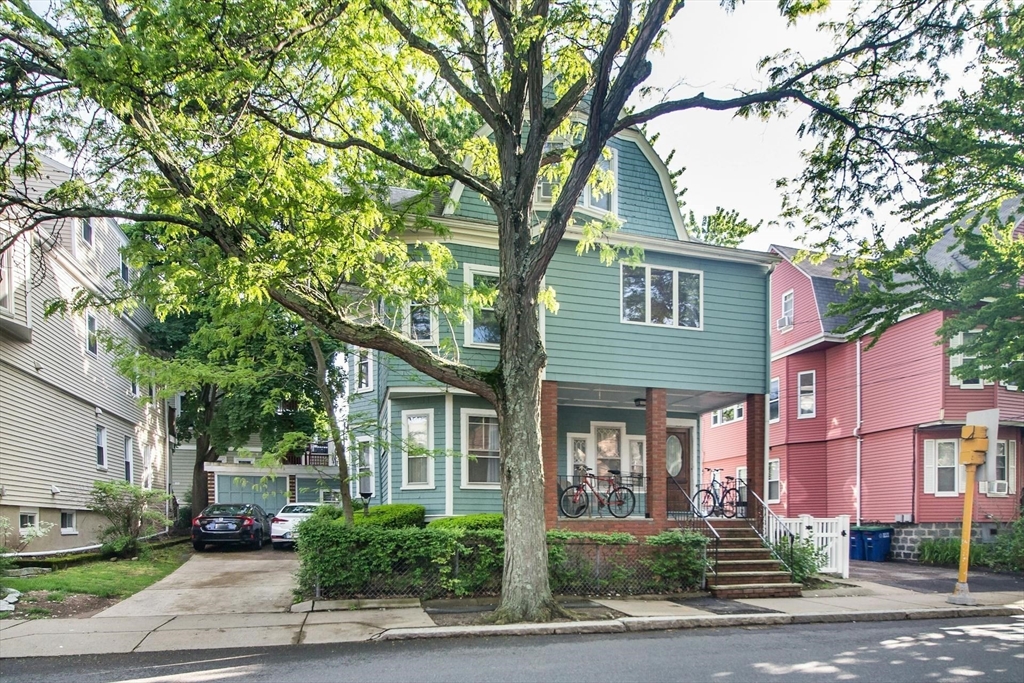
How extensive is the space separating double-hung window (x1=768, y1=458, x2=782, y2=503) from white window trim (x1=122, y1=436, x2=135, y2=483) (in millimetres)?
21329

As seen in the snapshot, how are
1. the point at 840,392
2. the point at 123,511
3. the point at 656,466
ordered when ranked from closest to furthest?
the point at 656,466 < the point at 123,511 < the point at 840,392

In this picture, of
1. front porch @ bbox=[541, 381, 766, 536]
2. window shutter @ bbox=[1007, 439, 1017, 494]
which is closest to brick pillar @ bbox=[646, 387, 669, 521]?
front porch @ bbox=[541, 381, 766, 536]

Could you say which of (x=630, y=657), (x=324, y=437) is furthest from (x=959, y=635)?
(x=324, y=437)

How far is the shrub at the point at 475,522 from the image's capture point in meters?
14.3

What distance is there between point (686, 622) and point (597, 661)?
2.89 m

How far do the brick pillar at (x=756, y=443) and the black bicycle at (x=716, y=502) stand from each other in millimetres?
409

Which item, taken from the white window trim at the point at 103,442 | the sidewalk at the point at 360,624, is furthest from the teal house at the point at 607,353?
the white window trim at the point at 103,442

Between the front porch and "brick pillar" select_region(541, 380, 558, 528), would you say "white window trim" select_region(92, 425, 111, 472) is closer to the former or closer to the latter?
the front porch

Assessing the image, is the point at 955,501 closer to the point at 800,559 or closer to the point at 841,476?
the point at 841,476

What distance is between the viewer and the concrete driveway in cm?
1187

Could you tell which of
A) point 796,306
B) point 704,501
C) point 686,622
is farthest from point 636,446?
point 796,306

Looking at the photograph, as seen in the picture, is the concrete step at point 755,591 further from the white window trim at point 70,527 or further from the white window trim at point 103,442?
the white window trim at point 103,442

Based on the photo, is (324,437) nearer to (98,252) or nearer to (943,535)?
(98,252)

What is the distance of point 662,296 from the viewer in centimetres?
1712
